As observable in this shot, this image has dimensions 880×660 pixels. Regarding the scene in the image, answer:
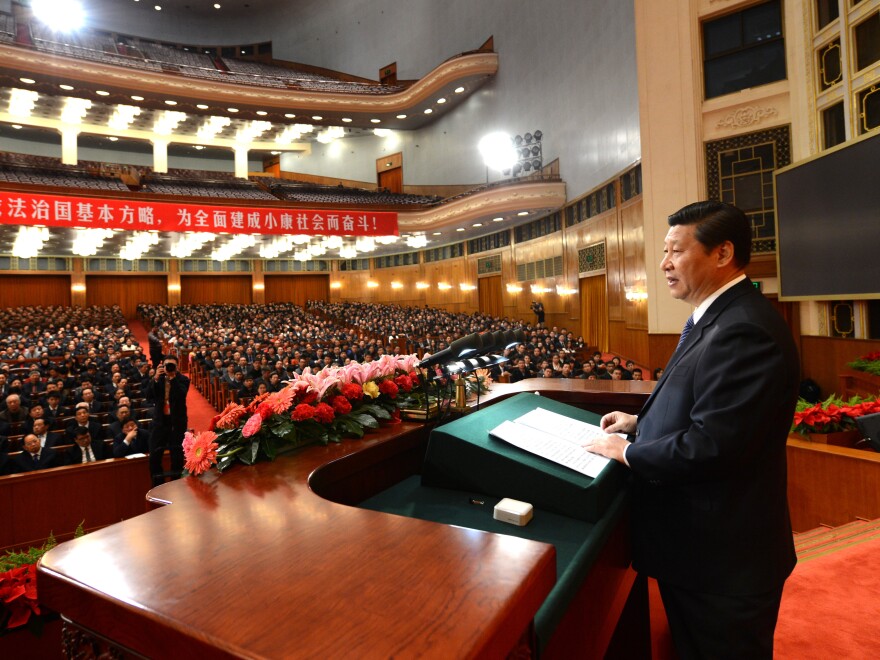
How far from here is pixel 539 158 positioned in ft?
52.5

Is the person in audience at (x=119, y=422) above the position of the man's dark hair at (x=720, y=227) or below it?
below

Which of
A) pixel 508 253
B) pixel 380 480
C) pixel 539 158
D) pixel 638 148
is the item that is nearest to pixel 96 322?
pixel 508 253

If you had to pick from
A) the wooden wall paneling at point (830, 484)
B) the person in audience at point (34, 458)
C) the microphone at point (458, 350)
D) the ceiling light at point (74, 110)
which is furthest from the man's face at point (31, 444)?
the ceiling light at point (74, 110)

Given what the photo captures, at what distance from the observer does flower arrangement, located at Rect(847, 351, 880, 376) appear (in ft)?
19.7

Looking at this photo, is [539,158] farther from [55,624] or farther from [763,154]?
[55,624]

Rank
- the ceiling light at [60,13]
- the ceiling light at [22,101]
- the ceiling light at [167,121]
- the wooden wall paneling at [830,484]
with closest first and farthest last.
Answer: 1. the wooden wall paneling at [830,484]
2. the ceiling light at [22,101]
3. the ceiling light at [167,121]
4. the ceiling light at [60,13]

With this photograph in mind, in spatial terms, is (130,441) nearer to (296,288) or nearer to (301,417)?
(301,417)

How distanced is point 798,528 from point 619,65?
35.8 ft

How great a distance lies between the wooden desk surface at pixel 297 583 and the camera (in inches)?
24.2

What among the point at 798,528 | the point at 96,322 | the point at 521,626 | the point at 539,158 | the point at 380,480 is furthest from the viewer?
the point at 96,322

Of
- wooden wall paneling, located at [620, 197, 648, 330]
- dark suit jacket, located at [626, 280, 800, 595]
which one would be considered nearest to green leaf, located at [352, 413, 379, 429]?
dark suit jacket, located at [626, 280, 800, 595]

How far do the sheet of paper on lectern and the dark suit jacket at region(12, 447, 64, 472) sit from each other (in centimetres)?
480

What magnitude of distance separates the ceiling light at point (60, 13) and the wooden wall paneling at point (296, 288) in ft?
48.8

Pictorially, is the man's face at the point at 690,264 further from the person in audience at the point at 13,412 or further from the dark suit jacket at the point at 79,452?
the person in audience at the point at 13,412
